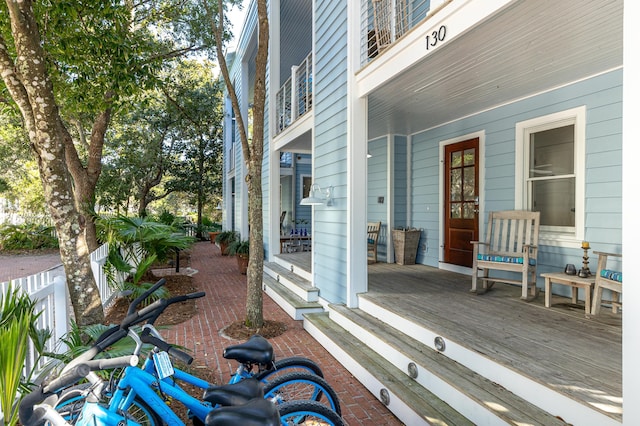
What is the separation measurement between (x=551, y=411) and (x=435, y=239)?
4.46 m

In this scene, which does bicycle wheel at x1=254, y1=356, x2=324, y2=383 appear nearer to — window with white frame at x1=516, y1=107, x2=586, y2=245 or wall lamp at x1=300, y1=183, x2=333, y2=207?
wall lamp at x1=300, y1=183, x2=333, y2=207

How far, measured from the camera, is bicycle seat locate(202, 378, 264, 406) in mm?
1522

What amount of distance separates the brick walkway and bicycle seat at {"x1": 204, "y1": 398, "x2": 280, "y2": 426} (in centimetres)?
156

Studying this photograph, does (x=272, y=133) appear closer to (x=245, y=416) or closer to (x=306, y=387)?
(x=306, y=387)

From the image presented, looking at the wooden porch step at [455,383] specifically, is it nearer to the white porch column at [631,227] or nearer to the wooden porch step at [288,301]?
the white porch column at [631,227]

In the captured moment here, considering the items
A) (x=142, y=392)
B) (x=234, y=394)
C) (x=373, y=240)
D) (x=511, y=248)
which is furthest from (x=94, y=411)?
(x=373, y=240)

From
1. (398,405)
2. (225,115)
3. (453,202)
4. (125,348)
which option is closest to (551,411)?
(398,405)

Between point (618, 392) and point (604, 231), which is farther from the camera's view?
point (604, 231)

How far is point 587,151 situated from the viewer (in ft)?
13.1

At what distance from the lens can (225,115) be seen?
50.0ft

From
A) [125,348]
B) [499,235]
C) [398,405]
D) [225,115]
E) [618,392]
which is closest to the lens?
[618,392]

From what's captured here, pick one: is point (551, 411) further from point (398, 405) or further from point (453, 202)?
point (453, 202)

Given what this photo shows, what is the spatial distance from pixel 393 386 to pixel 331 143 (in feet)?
10.4

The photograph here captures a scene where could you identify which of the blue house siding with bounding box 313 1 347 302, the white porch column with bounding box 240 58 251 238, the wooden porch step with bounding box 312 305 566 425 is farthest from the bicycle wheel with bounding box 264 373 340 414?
the white porch column with bounding box 240 58 251 238
